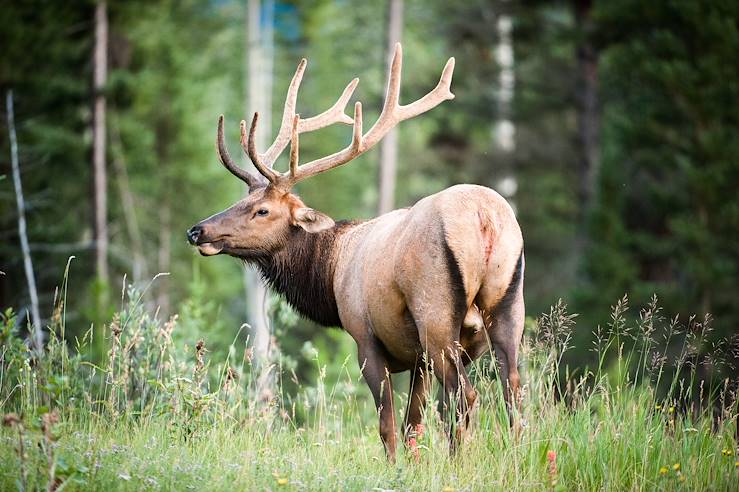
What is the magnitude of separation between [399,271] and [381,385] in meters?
0.79

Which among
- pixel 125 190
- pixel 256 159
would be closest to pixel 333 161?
pixel 256 159

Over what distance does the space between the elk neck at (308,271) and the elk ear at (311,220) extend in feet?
0.35

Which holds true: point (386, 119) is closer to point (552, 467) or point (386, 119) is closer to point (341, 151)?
point (341, 151)

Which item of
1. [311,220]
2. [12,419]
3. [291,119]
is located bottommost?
[12,419]

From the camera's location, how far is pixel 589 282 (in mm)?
19594

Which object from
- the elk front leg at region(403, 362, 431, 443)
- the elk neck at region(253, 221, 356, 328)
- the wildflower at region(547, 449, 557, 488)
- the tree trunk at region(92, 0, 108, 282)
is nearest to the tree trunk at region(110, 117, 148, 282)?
the tree trunk at region(92, 0, 108, 282)

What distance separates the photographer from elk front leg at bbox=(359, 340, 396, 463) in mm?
6445

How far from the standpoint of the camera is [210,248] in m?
7.64

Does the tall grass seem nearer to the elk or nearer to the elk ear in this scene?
Answer: the elk

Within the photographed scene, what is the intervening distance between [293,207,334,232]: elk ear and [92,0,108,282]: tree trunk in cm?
1266

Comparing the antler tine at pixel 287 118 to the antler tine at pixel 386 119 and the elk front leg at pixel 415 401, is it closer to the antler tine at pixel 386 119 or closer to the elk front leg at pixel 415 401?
the antler tine at pixel 386 119

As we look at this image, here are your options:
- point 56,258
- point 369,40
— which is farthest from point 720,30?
point 56,258

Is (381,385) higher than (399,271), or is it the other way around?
(399,271)

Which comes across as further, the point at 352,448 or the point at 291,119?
the point at 291,119
